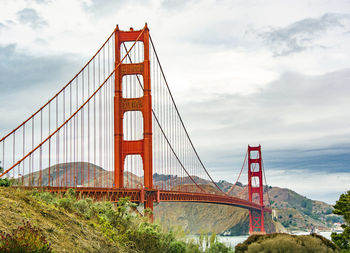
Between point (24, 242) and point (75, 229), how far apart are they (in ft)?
18.1

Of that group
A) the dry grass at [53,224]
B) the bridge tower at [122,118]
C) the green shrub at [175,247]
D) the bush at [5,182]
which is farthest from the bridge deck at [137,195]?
the dry grass at [53,224]

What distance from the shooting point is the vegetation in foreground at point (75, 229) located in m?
15.3

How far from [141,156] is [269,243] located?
98.0 feet

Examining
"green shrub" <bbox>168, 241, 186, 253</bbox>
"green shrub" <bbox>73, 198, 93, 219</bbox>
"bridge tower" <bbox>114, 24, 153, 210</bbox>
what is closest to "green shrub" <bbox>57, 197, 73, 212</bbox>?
"green shrub" <bbox>73, 198, 93, 219</bbox>

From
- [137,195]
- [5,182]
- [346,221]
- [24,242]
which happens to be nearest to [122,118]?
[137,195]

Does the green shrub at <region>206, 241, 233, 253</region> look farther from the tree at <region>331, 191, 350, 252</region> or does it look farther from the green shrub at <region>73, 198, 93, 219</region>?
the tree at <region>331, 191, 350, 252</region>

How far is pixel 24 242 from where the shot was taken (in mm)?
14086

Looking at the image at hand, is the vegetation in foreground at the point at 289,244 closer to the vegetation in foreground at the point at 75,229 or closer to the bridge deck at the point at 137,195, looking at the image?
the vegetation in foreground at the point at 75,229

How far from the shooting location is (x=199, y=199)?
65375 millimetres

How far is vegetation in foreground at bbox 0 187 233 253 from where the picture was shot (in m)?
15.3

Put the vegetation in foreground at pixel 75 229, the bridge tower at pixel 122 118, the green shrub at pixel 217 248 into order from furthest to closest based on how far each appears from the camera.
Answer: the bridge tower at pixel 122 118
the green shrub at pixel 217 248
the vegetation in foreground at pixel 75 229

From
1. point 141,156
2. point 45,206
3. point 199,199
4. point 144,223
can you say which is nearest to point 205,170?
point 199,199

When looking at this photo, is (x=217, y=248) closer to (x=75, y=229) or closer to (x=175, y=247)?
(x=175, y=247)

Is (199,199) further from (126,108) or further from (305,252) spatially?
(305,252)
